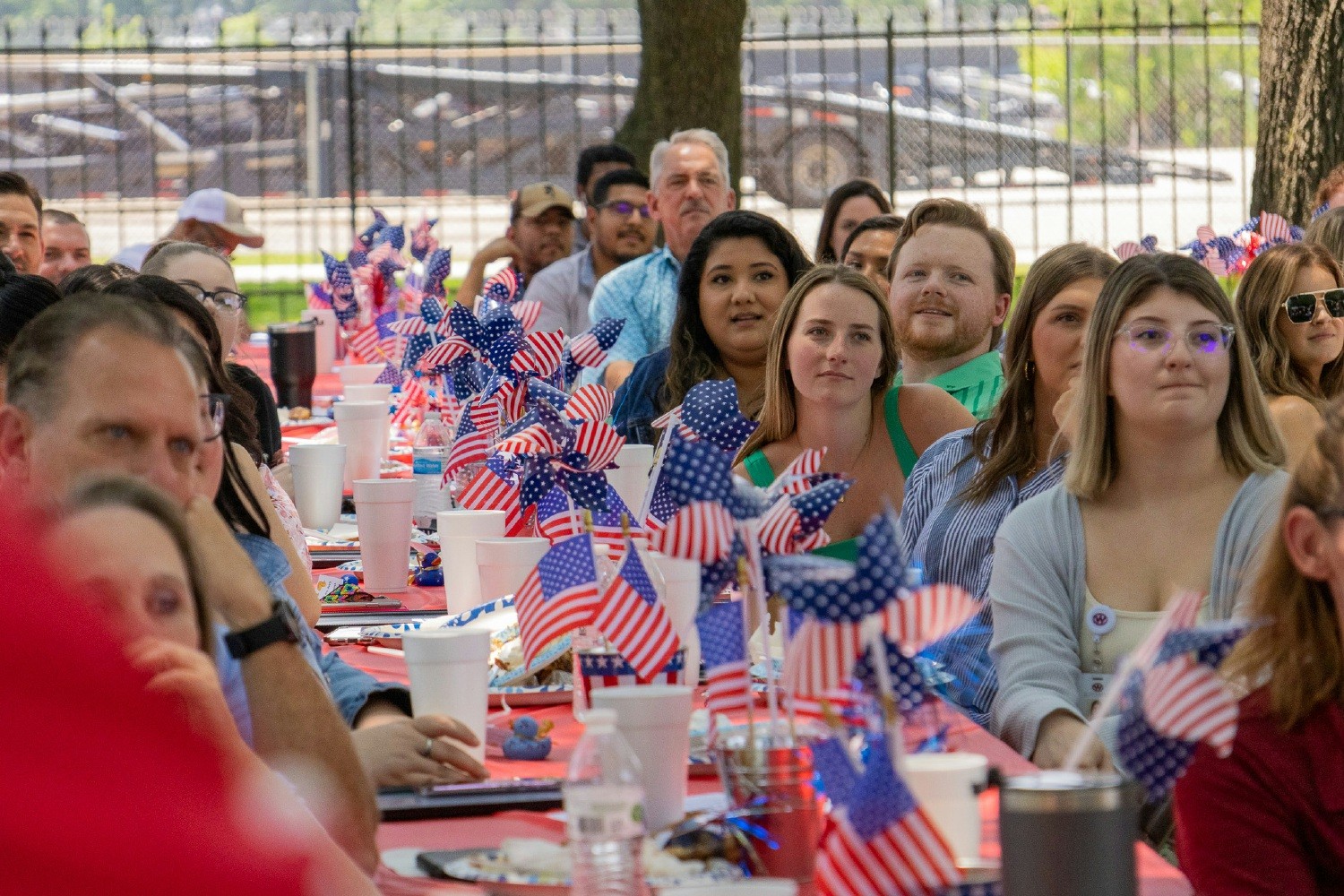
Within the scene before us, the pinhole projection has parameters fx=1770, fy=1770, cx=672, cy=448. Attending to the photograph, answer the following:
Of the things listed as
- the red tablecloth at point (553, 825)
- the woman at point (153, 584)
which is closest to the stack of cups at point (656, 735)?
the red tablecloth at point (553, 825)

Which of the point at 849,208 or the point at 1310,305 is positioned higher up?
the point at 849,208

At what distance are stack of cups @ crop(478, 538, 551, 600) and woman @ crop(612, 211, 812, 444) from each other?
71.7 inches

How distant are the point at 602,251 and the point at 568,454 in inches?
190

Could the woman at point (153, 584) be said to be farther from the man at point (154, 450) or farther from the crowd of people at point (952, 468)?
the man at point (154, 450)

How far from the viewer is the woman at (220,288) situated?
4492 millimetres

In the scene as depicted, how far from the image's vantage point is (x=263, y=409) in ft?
16.1

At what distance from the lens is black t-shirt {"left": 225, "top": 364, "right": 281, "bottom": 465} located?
4.77m

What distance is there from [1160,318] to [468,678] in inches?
53.7

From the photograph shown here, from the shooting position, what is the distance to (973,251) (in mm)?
4637

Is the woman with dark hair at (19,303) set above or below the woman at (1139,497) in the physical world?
above

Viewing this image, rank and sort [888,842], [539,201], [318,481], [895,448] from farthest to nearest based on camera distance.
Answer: [539,201], [318,481], [895,448], [888,842]

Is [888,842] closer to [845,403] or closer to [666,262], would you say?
[845,403]

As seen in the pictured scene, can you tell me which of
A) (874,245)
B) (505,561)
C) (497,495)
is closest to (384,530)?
(497,495)

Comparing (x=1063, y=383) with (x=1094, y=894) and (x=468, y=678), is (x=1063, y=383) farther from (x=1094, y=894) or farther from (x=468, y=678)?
(x=1094, y=894)
